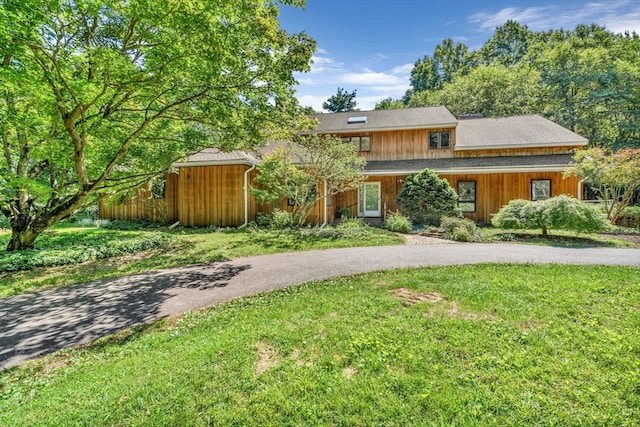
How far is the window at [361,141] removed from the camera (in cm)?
1859

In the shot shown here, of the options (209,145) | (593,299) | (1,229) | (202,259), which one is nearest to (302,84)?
(209,145)

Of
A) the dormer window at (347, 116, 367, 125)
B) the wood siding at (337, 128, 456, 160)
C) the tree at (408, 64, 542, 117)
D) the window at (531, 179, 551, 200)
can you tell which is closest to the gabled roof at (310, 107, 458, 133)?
the dormer window at (347, 116, 367, 125)

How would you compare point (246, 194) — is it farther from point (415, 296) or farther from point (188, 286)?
point (415, 296)

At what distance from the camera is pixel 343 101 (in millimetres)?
40500

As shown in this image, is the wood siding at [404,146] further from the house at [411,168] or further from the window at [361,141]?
the window at [361,141]

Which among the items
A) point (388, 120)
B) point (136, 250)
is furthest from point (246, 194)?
point (388, 120)

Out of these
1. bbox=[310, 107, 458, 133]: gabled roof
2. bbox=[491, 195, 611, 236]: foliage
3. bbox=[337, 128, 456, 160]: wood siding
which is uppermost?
bbox=[310, 107, 458, 133]: gabled roof

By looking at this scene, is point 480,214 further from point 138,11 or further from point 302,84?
point 138,11

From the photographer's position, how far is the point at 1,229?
43.7 ft

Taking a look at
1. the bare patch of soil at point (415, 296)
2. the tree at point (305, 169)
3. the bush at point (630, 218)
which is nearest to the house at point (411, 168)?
the tree at point (305, 169)

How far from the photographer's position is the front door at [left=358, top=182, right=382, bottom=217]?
16.9 meters

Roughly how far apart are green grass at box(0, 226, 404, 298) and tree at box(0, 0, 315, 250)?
127cm

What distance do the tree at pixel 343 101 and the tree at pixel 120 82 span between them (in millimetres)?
33165

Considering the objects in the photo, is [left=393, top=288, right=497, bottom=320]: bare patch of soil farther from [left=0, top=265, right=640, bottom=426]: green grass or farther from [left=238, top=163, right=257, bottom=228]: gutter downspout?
[left=238, top=163, right=257, bottom=228]: gutter downspout
